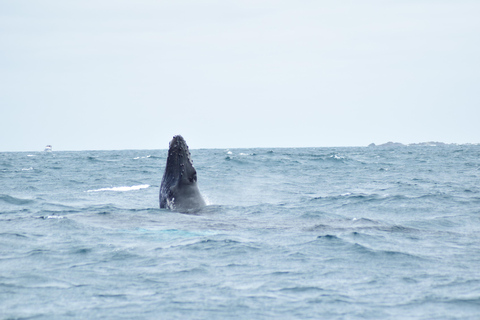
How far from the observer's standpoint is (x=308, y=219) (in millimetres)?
13500

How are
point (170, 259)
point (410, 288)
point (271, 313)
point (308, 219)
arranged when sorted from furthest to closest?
1. point (308, 219)
2. point (170, 259)
3. point (410, 288)
4. point (271, 313)

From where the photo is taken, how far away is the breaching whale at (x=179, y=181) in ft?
43.9

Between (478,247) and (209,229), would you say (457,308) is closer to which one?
(478,247)

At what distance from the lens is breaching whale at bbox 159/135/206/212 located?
43.9ft

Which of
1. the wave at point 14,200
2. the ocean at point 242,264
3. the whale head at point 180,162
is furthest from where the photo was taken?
the wave at point 14,200

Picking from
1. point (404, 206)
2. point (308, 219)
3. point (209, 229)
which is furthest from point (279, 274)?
point (404, 206)

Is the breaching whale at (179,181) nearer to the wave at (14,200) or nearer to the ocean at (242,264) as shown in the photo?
the ocean at (242,264)

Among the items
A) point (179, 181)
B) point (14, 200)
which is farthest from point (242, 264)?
point (14, 200)

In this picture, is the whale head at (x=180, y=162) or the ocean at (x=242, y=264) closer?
the ocean at (x=242, y=264)

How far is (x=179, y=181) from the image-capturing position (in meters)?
13.6

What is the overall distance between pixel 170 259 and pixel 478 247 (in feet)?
16.5

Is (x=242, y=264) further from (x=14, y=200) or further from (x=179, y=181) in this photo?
(x=14, y=200)

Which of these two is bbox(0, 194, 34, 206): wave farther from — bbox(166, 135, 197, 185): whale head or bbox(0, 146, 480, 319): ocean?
bbox(166, 135, 197, 185): whale head

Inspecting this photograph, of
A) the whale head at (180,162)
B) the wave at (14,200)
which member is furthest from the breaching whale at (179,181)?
the wave at (14,200)
